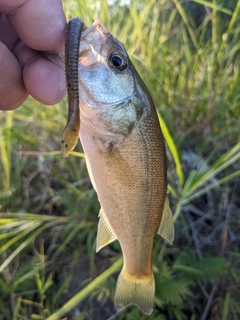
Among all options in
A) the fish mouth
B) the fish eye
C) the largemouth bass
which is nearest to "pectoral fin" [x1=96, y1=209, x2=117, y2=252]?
the largemouth bass

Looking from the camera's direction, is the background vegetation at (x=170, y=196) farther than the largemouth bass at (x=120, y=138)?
Yes

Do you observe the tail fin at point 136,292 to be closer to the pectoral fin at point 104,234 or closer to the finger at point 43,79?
the pectoral fin at point 104,234

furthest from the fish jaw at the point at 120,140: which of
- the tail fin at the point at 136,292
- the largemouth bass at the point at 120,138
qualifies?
the tail fin at the point at 136,292

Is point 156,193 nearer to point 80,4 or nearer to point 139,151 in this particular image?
point 139,151

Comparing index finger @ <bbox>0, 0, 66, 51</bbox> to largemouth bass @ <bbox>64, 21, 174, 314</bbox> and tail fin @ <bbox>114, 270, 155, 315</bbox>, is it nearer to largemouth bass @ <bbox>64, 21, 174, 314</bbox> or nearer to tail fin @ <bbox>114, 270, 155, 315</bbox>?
largemouth bass @ <bbox>64, 21, 174, 314</bbox>

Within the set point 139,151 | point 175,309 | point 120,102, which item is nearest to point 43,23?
point 120,102
